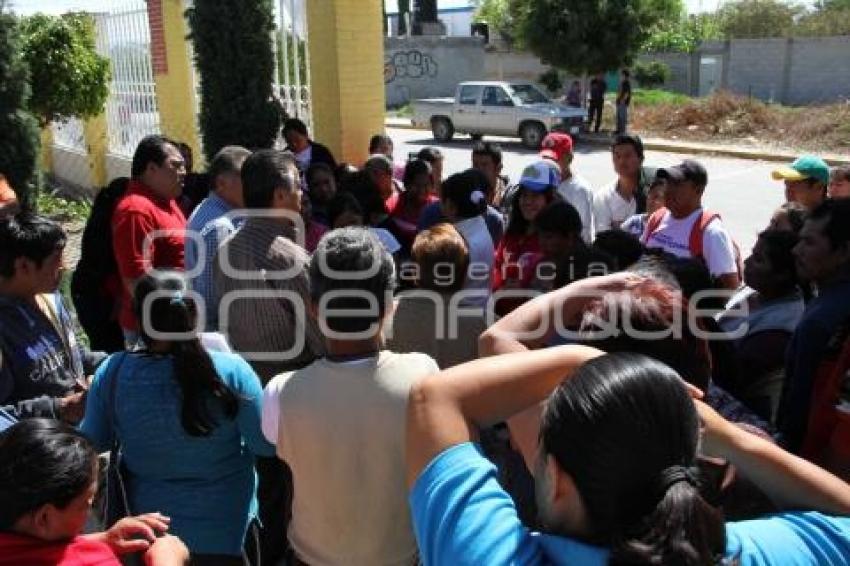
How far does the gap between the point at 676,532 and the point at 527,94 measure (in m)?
20.1

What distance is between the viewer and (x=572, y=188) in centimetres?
495

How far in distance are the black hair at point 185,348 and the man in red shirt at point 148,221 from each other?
144cm

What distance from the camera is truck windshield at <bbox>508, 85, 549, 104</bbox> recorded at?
65.4 ft

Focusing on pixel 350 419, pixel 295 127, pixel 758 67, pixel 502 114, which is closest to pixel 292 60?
pixel 295 127

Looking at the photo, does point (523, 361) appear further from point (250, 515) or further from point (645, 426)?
point (250, 515)

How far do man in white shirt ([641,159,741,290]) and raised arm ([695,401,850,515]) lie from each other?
2.73 meters

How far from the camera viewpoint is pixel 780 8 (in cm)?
4275

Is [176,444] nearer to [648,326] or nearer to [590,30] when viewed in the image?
[648,326]

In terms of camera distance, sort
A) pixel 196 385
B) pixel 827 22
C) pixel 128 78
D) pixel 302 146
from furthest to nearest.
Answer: pixel 827 22, pixel 128 78, pixel 302 146, pixel 196 385

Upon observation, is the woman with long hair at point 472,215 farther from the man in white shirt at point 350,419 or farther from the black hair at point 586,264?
the man in white shirt at point 350,419

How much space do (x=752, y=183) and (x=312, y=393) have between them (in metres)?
14.0

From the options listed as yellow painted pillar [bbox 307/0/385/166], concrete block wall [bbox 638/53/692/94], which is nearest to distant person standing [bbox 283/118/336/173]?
yellow painted pillar [bbox 307/0/385/166]

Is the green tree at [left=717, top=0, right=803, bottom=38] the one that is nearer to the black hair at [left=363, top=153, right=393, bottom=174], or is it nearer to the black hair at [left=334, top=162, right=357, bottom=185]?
the black hair at [left=334, top=162, right=357, bottom=185]

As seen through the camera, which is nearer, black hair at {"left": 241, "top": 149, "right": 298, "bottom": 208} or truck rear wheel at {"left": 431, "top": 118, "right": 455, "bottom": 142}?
black hair at {"left": 241, "top": 149, "right": 298, "bottom": 208}
